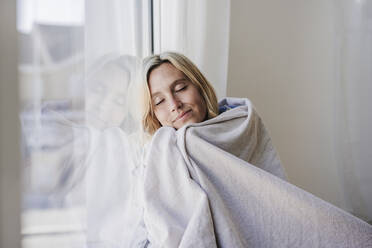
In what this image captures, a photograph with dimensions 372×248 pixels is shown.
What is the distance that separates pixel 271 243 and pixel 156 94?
0.53 m

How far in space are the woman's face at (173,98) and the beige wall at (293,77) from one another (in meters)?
0.62

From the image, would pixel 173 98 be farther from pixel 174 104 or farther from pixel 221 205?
pixel 221 205

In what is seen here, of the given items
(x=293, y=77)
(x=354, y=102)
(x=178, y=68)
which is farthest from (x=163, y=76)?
(x=354, y=102)

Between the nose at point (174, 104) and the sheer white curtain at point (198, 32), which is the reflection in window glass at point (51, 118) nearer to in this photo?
the nose at point (174, 104)

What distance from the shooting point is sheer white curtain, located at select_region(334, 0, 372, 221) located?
188 cm

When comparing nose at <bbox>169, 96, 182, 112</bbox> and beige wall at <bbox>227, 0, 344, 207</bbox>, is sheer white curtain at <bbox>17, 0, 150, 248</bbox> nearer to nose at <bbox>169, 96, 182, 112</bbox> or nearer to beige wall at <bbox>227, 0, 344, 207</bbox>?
nose at <bbox>169, 96, 182, 112</bbox>

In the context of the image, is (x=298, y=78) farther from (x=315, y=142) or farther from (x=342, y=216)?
(x=342, y=216)

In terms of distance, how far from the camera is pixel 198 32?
1.46 m

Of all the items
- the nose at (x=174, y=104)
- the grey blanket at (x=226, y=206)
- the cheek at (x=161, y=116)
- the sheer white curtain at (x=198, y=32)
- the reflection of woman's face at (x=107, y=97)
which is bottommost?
the grey blanket at (x=226, y=206)

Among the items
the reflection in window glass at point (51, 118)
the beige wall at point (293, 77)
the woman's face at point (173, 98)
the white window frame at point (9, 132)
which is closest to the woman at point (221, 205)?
the woman's face at point (173, 98)

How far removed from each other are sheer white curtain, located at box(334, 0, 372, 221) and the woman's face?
107 centimetres

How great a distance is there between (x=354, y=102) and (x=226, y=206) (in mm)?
1283

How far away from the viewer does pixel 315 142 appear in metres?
1.92

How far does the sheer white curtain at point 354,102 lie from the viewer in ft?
6.16
